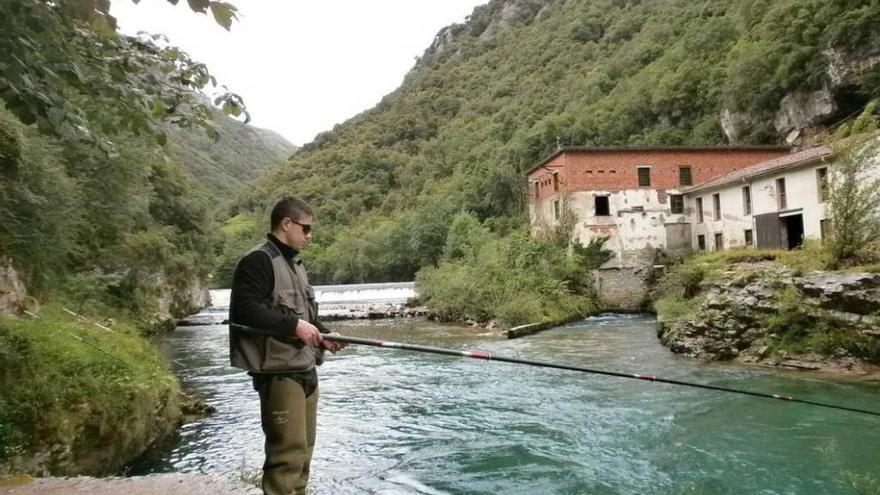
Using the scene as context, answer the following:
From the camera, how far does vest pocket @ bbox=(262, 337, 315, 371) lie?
328cm

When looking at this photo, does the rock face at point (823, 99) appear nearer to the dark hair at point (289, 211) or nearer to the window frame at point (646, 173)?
the window frame at point (646, 173)

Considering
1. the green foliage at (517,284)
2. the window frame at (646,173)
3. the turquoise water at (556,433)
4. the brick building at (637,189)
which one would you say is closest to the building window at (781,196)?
the brick building at (637,189)

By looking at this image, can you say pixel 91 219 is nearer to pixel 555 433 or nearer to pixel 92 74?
pixel 555 433

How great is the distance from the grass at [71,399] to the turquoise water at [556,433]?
567mm

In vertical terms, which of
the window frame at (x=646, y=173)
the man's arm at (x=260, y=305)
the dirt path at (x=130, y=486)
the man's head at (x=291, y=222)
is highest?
the window frame at (x=646, y=173)

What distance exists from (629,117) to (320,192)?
5333cm

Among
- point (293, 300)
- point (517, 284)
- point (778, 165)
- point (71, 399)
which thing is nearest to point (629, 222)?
point (778, 165)

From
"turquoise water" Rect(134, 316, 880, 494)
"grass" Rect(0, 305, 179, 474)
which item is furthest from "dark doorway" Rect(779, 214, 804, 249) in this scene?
"grass" Rect(0, 305, 179, 474)

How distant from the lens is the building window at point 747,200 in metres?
25.7

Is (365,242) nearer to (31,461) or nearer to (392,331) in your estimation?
(392,331)

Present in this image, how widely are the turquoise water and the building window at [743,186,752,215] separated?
15483mm

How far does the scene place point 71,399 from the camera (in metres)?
6.38

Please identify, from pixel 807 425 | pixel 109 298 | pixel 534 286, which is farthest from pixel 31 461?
pixel 534 286

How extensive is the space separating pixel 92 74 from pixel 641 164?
1163 inches
